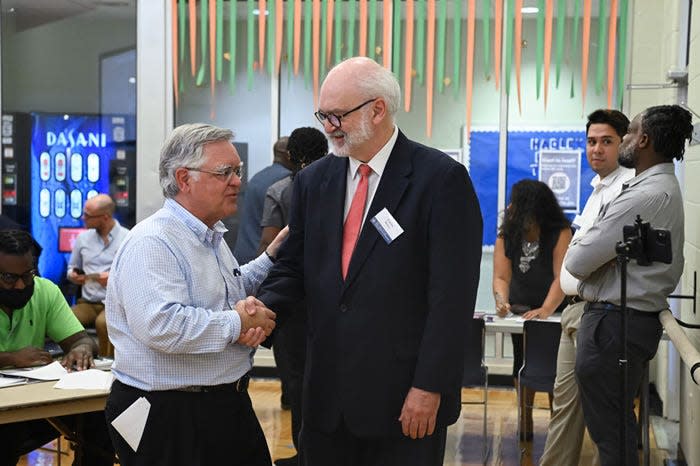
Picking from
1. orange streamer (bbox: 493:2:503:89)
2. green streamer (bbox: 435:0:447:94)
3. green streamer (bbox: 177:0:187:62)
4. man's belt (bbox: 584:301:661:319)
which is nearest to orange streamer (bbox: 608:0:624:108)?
orange streamer (bbox: 493:2:503:89)

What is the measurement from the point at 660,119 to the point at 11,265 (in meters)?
2.84

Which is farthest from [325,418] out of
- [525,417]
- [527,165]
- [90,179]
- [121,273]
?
[90,179]

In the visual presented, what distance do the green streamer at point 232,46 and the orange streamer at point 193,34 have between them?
0.30 m

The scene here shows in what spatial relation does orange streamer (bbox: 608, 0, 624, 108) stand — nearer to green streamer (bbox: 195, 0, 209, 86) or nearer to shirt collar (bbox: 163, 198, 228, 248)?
green streamer (bbox: 195, 0, 209, 86)

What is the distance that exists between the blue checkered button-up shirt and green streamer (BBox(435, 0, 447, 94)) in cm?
522

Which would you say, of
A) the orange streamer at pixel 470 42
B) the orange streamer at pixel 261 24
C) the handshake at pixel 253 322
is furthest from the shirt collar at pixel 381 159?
the orange streamer at pixel 261 24

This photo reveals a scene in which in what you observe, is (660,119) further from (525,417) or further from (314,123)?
(314,123)

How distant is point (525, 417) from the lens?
6.09 meters

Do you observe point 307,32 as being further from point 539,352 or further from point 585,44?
point 539,352

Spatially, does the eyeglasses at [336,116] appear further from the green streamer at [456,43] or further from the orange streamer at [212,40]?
the orange streamer at [212,40]

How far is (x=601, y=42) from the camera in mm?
7535

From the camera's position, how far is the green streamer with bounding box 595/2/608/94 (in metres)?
→ 7.52

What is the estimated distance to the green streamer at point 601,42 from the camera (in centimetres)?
752

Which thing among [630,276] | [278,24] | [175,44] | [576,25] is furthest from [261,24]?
→ [630,276]
